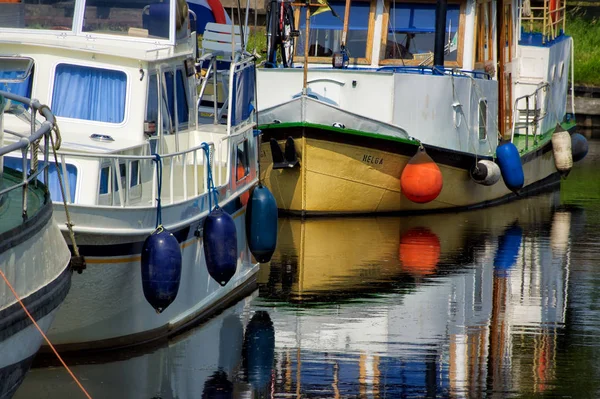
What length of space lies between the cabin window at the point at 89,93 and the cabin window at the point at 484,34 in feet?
30.1

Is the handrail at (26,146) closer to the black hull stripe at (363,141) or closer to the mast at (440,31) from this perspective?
the black hull stripe at (363,141)

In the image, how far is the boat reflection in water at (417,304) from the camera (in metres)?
9.05

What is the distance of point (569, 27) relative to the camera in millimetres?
32594

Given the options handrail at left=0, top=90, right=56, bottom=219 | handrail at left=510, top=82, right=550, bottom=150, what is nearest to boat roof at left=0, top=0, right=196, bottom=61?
handrail at left=0, top=90, right=56, bottom=219

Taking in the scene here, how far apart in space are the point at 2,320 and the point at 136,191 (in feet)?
10.5

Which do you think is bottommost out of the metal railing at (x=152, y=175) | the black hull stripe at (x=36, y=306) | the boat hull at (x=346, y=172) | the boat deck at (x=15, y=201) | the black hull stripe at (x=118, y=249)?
the boat hull at (x=346, y=172)

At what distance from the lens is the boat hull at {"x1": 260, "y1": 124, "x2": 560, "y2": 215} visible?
15695 mm

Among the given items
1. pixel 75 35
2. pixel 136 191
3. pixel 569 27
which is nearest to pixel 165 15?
pixel 75 35

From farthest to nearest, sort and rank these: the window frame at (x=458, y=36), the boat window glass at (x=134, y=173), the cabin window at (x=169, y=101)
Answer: the window frame at (x=458, y=36) < the cabin window at (x=169, y=101) < the boat window glass at (x=134, y=173)

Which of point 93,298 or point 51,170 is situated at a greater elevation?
point 51,170

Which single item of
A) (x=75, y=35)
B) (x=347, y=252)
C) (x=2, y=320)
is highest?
(x=75, y=35)

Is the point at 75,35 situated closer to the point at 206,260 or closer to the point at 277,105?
the point at 206,260

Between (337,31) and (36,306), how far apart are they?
11696mm

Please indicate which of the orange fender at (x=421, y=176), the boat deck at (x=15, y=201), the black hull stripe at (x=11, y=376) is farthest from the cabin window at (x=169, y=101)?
the orange fender at (x=421, y=176)
